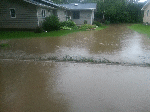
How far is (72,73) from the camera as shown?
5648 mm

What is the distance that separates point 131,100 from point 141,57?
170 inches

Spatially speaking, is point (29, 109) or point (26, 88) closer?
point (29, 109)

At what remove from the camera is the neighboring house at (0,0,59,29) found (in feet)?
55.5

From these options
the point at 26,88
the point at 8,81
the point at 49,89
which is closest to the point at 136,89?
the point at 49,89

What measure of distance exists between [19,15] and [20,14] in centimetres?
18

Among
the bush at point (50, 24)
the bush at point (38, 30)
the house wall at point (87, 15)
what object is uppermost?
the house wall at point (87, 15)

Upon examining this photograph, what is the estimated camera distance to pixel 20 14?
17.3 metres

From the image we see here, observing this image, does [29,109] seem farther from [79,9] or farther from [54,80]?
[79,9]

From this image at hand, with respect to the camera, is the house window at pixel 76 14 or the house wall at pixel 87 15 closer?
the house wall at pixel 87 15

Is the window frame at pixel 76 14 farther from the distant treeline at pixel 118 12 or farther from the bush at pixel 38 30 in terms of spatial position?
the bush at pixel 38 30

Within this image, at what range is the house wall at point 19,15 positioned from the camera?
1697cm

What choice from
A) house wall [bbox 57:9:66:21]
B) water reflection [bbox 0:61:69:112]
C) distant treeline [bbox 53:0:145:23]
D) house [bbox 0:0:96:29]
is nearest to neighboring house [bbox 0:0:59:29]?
house [bbox 0:0:96:29]

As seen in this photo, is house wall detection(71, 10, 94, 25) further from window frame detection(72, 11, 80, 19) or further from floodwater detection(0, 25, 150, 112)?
floodwater detection(0, 25, 150, 112)

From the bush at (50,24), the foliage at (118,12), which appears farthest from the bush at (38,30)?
the foliage at (118,12)
